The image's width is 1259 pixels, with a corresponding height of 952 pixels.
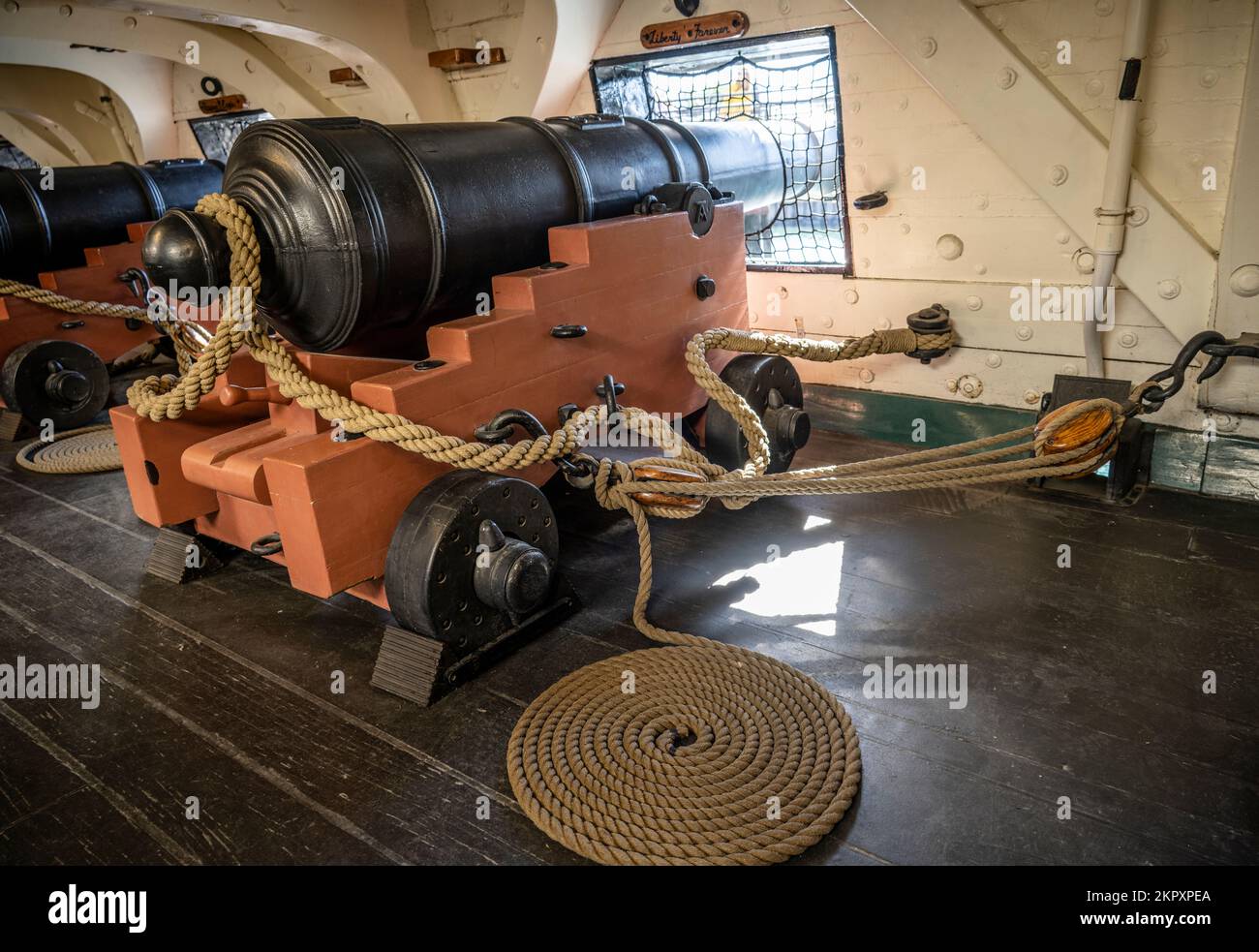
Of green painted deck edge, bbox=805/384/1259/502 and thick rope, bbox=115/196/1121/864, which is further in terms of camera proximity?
green painted deck edge, bbox=805/384/1259/502

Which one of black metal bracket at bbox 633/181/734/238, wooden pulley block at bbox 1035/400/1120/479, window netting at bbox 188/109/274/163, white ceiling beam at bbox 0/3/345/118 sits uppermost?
white ceiling beam at bbox 0/3/345/118

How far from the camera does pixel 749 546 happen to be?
2.62m

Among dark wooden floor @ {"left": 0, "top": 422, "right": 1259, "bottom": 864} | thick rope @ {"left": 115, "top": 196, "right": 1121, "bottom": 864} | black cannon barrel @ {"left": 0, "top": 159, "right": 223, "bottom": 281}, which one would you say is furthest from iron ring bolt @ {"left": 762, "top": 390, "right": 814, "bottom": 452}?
black cannon barrel @ {"left": 0, "top": 159, "right": 223, "bottom": 281}

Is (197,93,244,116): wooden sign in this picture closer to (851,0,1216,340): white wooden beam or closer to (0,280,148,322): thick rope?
(0,280,148,322): thick rope

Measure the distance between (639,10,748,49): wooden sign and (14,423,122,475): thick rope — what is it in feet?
9.00

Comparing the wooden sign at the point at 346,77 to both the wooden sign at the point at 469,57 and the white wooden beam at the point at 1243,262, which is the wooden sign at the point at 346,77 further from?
the white wooden beam at the point at 1243,262

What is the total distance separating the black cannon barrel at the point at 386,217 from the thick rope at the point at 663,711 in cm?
10

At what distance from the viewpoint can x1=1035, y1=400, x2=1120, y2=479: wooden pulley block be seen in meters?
1.89

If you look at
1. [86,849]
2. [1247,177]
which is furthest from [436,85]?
[86,849]

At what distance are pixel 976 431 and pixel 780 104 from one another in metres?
1.51

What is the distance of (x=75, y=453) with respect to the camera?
3756 mm

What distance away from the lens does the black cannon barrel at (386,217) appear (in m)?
1.92
